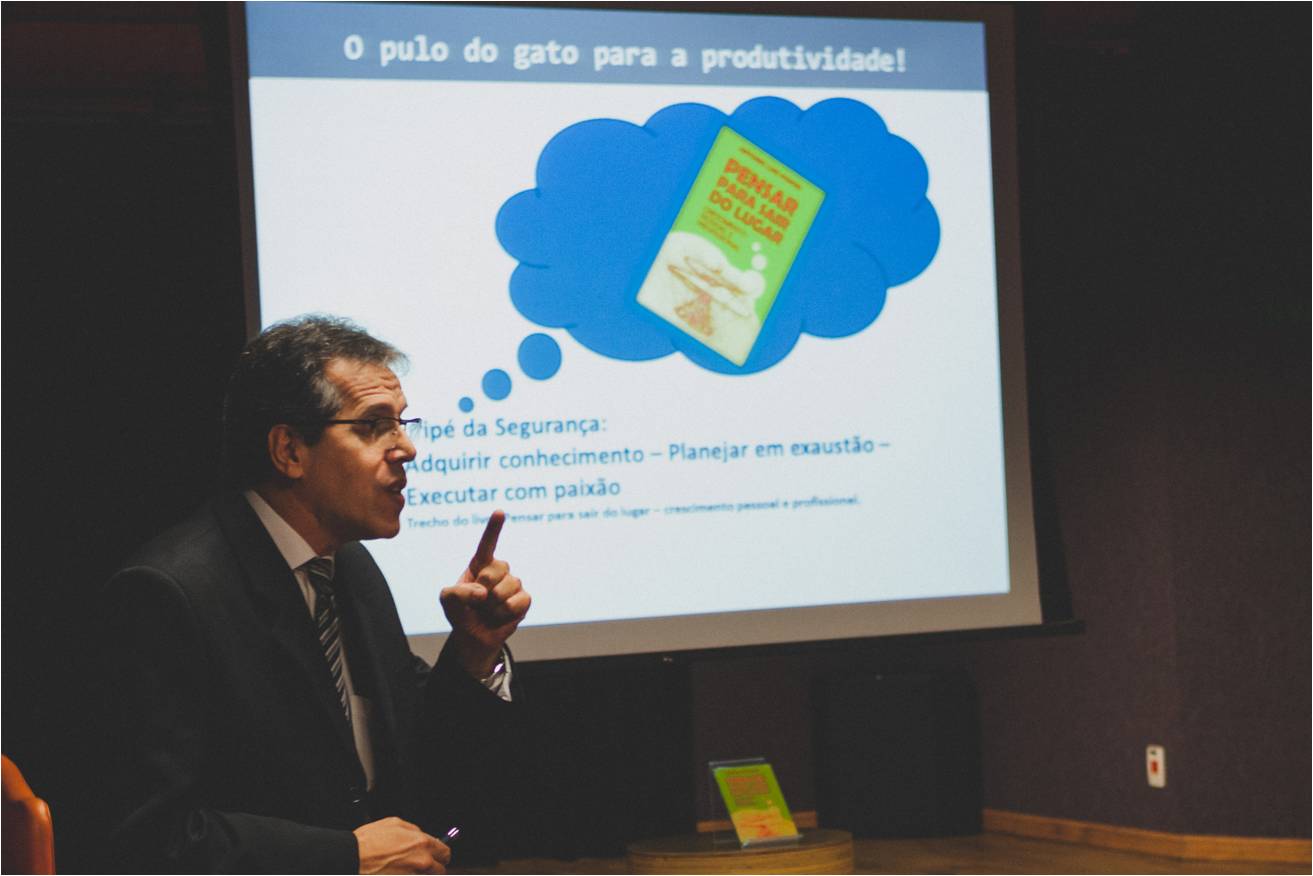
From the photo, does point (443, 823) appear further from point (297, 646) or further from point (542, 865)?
point (542, 865)

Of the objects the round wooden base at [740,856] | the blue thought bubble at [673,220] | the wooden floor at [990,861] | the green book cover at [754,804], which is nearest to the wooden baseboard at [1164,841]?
the wooden floor at [990,861]

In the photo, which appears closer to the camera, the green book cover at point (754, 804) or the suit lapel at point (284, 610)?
the suit lapel at point (284, 610)

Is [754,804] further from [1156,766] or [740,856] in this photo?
[1156,766]

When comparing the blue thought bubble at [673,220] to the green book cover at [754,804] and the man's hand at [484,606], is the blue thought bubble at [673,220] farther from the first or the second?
the man's hand at [484,606]

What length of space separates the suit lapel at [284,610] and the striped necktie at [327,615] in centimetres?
9

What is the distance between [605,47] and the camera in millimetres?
3326

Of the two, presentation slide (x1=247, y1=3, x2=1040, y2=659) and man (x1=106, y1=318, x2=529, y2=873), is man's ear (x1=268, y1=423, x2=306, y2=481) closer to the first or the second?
man (x1=106, y1=318, x2=529, y2=873)

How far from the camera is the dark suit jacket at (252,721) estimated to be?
183cm

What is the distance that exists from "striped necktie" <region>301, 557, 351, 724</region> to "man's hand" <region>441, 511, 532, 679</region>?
0.16 m

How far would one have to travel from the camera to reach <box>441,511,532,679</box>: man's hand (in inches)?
82.0

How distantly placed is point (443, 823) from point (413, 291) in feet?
4.35

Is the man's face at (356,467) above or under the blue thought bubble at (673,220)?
under

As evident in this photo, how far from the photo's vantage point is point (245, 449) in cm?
214

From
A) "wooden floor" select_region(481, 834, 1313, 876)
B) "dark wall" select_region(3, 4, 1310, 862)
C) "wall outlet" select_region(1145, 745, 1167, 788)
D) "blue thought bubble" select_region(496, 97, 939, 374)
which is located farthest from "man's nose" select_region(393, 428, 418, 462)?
"wall outlet" select_region(1145, 745, 1167, 788)
